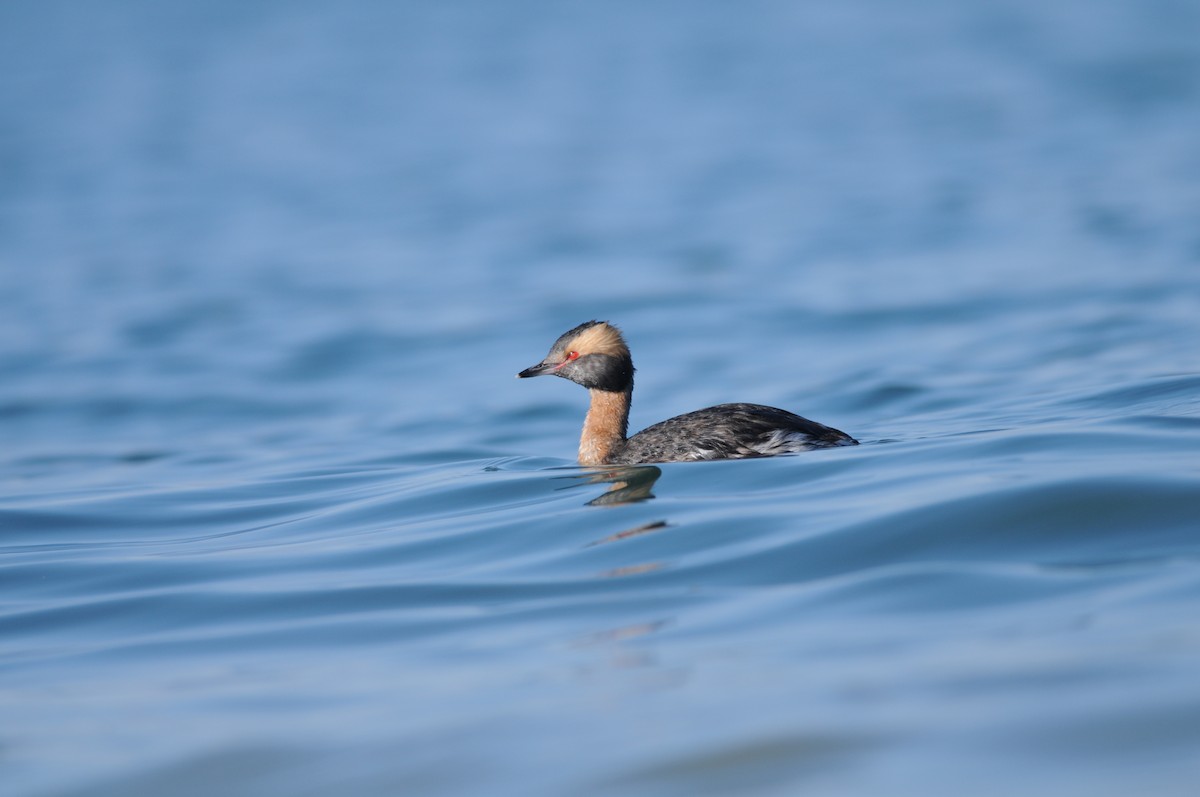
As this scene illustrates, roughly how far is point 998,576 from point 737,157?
33.5m

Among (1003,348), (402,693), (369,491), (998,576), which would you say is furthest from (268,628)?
(1003,348)

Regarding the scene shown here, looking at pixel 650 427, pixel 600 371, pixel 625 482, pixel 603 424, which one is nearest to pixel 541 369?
pixel 600 371

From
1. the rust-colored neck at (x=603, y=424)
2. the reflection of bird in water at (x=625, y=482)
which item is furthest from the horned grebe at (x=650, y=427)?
the reflection of bird in water at (x=625, y=482)

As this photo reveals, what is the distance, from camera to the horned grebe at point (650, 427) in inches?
379

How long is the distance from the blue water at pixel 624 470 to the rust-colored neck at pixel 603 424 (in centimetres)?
69

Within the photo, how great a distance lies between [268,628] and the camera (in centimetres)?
650

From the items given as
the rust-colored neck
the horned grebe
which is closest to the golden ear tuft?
the horned grebe

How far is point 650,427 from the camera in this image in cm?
1023

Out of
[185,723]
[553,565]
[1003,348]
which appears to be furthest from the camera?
[1003,348]

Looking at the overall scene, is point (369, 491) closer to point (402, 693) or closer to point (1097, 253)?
point (402, 693)

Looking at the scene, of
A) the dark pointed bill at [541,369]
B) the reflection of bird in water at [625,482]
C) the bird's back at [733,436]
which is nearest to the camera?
the reflection of bird in water at [625,482]

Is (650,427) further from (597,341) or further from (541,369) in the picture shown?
(541,369)

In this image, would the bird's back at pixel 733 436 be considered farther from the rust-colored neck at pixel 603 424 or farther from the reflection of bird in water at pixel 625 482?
the rust-colored neck at pixel 603 424

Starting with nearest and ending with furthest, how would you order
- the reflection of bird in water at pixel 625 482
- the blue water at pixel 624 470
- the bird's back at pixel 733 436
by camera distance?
the blue water at pixel 624 470 < the reflection of bird in water at pixel 625 482 < the bird's back at pixel 733 436
